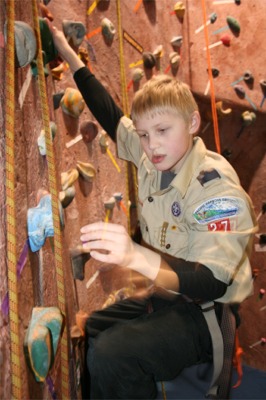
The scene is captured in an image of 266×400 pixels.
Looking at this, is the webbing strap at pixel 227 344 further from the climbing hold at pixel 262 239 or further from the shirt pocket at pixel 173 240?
the climbing hold at pixel 262 239

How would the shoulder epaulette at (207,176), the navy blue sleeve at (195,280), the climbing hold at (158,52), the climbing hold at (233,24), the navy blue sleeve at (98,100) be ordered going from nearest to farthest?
the navy blue sleeve at (195,280)
the shoulder epaulette at (207,176)
the navy blue sleeve at (98,100)
the climbing hold at (158,52)
the climbing hold at (233,24)

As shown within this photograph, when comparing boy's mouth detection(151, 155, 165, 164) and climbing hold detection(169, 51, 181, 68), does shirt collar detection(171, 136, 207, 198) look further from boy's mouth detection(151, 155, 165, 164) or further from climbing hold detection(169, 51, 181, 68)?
climbing hold detection(169, 51, 181, 68)

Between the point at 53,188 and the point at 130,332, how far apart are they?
51 centimetres

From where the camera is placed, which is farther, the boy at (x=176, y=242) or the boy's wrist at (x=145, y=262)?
the boy at (x=176, y=242)

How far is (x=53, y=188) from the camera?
34.6 inches

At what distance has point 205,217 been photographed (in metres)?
0.99

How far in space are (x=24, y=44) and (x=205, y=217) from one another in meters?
0.60

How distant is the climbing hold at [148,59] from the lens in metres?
1.71

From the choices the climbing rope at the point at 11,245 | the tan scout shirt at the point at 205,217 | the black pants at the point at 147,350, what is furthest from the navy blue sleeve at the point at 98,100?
the black pants at the point at 147,350

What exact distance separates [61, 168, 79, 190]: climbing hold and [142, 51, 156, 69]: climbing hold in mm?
740

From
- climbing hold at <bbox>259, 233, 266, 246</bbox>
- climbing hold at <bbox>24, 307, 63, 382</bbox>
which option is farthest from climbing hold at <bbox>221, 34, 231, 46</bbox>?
climbing hold at <bbox>24, 307, 63, 382</bbox>

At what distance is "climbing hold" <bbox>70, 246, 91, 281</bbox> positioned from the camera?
1.31 meters

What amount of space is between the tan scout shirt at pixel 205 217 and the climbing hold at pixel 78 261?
24 centimetres

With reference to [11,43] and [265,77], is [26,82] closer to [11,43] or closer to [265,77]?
[11,43]
